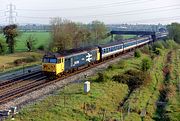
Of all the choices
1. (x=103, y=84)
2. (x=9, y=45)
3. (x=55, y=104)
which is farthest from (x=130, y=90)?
(x=9, y=45)

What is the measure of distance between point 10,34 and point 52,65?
42.4 meters

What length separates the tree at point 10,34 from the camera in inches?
2795

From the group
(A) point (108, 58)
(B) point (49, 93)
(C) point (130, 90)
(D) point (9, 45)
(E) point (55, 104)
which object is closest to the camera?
(E) point (55, 104)

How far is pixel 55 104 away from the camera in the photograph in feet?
73.8

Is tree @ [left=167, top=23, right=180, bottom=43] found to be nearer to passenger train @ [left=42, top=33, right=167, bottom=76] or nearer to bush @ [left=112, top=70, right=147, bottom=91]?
passenger train @ [left=42, top=33, right=167, bottom=76]

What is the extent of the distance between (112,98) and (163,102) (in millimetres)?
4748

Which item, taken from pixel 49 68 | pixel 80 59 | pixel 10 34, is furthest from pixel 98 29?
pixel 49 68

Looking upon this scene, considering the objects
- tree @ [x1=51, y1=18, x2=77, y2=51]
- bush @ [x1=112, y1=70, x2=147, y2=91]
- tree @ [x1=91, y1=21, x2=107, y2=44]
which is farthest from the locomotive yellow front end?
tree @ [x1=91, y1=21, x2=107, y2=44]

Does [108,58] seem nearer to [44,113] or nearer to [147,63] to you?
[147,63]

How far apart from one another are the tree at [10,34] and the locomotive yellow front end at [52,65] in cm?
4094

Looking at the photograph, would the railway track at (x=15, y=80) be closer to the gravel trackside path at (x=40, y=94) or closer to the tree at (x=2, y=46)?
the gravel trackside path at (x=40, y=94)

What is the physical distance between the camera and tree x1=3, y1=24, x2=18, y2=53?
7100 cm

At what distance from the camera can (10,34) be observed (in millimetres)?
71312

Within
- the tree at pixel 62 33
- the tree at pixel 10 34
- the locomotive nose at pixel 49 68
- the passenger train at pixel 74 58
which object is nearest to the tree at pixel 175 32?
the tree at pixel 62 33
